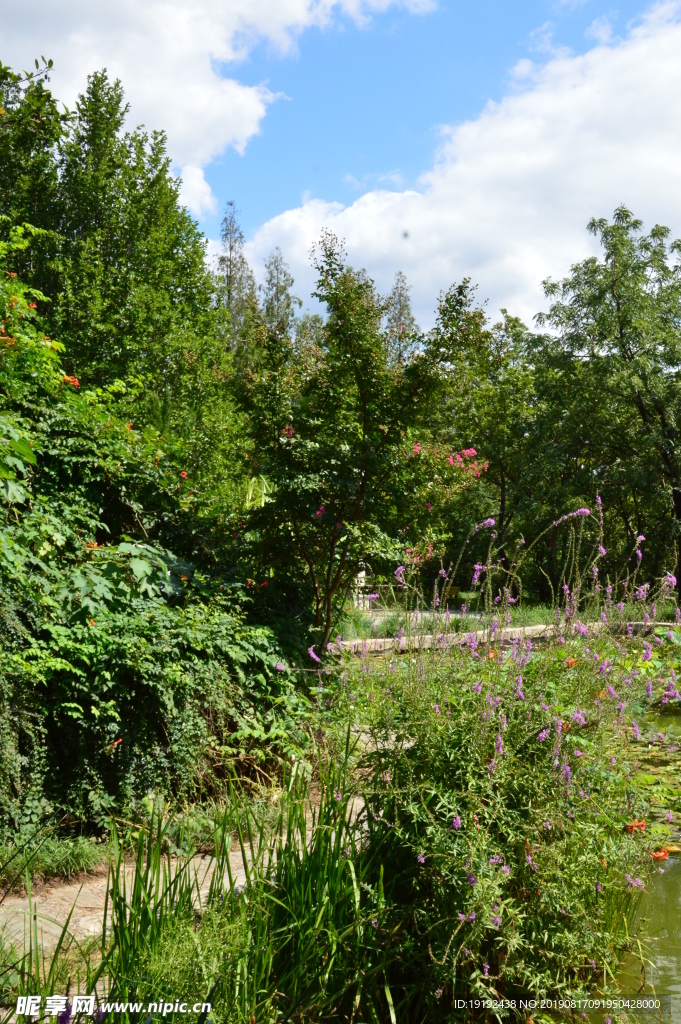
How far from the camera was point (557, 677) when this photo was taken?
3.41 meters

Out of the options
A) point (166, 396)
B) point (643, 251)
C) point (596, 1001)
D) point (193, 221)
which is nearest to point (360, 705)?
point (596, 1001)

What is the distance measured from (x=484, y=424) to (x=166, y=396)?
9972mm

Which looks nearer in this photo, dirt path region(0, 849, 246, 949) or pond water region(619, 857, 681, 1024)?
dirt path region(0, 849, 246, 949)

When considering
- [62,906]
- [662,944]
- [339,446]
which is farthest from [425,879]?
[339,446]

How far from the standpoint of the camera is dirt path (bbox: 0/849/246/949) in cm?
323

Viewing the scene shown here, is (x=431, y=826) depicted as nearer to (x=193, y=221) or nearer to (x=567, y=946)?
(x=567, y=946)

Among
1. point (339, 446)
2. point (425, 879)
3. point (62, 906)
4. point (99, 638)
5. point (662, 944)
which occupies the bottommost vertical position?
point (662, 944)

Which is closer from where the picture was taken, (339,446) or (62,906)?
(62,906)

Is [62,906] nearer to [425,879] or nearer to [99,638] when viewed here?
[99,638]

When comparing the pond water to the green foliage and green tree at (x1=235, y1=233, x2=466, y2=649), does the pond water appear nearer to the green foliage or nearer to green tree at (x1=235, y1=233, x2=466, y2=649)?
the green foliage

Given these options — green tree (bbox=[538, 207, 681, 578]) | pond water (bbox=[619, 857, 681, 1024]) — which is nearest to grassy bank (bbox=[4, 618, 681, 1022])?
pond water (bbox=[619, 857, 681, 1024])

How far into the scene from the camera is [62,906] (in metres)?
3.69

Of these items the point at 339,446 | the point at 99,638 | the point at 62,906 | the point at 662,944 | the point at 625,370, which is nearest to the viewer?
the point at 62,906

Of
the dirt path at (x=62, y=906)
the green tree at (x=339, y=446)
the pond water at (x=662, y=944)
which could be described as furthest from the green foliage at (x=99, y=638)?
the pond water at (x=662, y=944)
